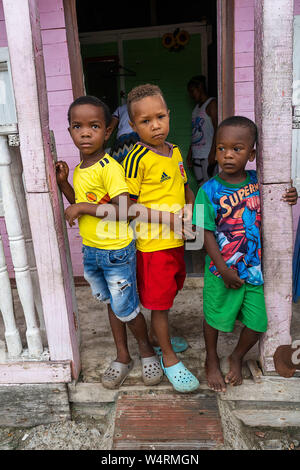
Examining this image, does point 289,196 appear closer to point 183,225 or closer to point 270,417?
point 183,225

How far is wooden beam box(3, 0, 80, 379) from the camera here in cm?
175

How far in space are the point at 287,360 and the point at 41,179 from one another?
1.65 m

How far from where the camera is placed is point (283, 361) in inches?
80.5

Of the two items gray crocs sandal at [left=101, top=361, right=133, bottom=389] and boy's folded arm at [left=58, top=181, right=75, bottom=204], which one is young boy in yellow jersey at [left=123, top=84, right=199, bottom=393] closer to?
gray crocs sandal at [left=101, top=361, right=133, bottom=389]

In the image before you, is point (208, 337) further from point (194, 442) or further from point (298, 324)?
point (298, 324)

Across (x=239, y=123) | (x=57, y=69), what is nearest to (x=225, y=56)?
(x=57, y=69)

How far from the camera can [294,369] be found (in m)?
2.02

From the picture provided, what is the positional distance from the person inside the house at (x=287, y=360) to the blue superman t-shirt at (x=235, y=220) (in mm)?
445

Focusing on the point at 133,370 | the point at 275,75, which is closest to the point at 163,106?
the point at 275,75

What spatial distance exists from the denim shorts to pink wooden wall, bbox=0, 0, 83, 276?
1.60m

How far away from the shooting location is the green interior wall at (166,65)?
5258 millimetres

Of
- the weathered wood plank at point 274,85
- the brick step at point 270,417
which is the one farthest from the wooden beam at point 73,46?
the brick step at point 270,417

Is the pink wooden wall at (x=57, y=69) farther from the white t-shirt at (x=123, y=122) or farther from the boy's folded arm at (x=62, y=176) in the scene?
the boy's folded arm at (x=62, y=176)
